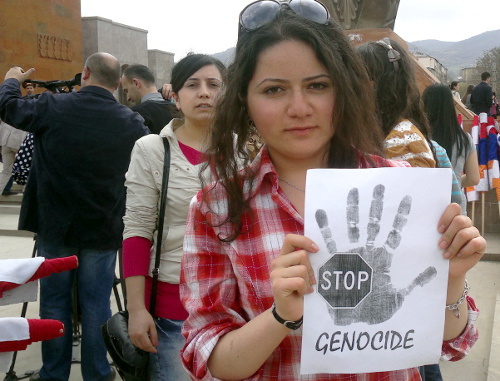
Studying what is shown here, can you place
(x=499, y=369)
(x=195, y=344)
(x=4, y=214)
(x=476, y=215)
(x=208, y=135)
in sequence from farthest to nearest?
(x=4, y=214) → (x=476, y=215) → (x=499, y=369) → (x=208, y=135) → (x=195, y=344)

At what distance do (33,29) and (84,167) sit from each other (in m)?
13.6

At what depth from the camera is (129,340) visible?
7.32 feet

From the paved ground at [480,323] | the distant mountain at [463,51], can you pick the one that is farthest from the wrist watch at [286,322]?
the distant mountain at [463,51]

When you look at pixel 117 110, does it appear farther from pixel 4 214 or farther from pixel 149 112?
pixel 4 214

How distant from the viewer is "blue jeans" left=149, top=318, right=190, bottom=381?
2.21m

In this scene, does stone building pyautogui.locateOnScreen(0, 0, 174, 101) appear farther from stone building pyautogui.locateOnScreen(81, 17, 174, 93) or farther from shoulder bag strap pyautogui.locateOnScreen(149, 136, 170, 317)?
shoulder bag strap pyautogui.locateOnScreen(149, 136, 170, 317)

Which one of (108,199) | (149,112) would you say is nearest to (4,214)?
(149,112)

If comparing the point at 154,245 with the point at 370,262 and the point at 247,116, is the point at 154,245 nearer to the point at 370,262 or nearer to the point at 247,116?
the point at 247,116

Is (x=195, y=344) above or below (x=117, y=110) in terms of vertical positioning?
below

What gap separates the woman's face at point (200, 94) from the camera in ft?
8.25

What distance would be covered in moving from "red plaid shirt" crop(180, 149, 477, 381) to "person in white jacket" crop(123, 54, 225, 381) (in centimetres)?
93

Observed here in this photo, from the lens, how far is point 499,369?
3.58 metres

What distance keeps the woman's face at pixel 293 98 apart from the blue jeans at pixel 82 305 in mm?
2411

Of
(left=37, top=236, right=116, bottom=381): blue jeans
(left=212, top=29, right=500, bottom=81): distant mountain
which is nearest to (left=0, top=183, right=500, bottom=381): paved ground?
(left=37, top=236, right=116, bottom=381): blue jeans
